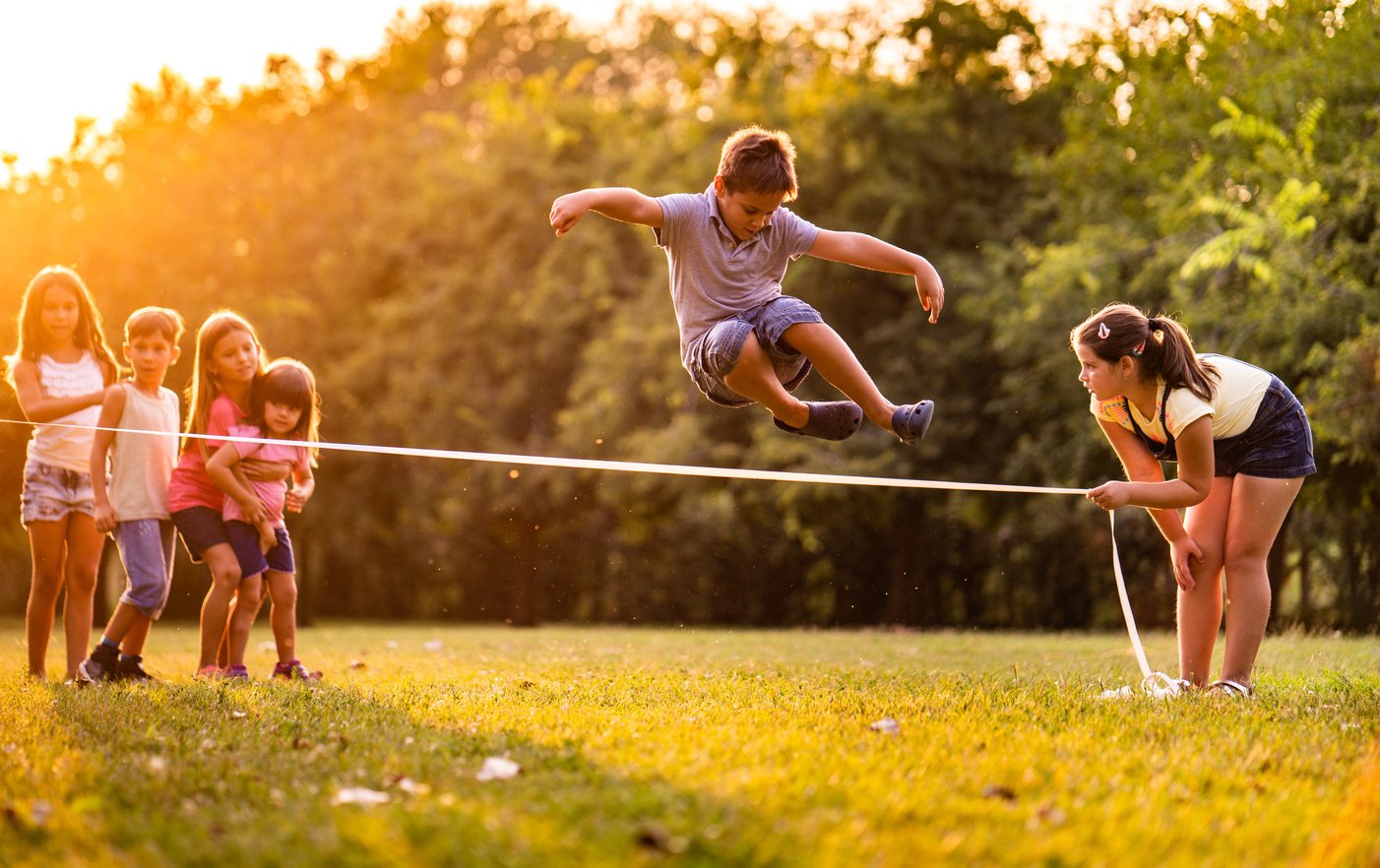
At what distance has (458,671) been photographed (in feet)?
25.4

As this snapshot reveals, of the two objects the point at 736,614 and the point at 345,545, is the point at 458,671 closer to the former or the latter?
the point at 736,614

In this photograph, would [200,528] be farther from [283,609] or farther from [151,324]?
[151,324]

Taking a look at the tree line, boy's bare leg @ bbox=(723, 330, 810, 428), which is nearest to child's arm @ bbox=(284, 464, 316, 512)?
boy's bare leg @ bbox=(723, 330, 810, 428)

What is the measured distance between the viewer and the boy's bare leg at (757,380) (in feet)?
18.9

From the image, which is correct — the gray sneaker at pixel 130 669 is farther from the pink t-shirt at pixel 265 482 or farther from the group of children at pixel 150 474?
the pink t-shirt at pixel 265 482

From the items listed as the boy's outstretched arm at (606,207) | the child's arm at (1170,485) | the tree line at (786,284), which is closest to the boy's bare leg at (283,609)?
the boy's outstretched arm at (606,207)

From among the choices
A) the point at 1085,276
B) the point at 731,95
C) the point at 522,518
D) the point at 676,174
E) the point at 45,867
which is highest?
the point at 731,95

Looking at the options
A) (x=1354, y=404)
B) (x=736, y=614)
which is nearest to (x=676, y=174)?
(x=736, y=614)

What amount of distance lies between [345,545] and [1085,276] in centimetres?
1338

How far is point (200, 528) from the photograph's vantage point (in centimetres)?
678

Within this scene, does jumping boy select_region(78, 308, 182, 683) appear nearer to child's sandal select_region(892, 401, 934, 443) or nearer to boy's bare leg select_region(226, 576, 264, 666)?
boy's bare leg select_region(226, 576, 264, 666)

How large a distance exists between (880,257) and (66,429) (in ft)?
14.4

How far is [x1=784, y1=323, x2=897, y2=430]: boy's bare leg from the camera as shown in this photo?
5.82 m

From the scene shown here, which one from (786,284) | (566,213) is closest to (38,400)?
(566,213)
